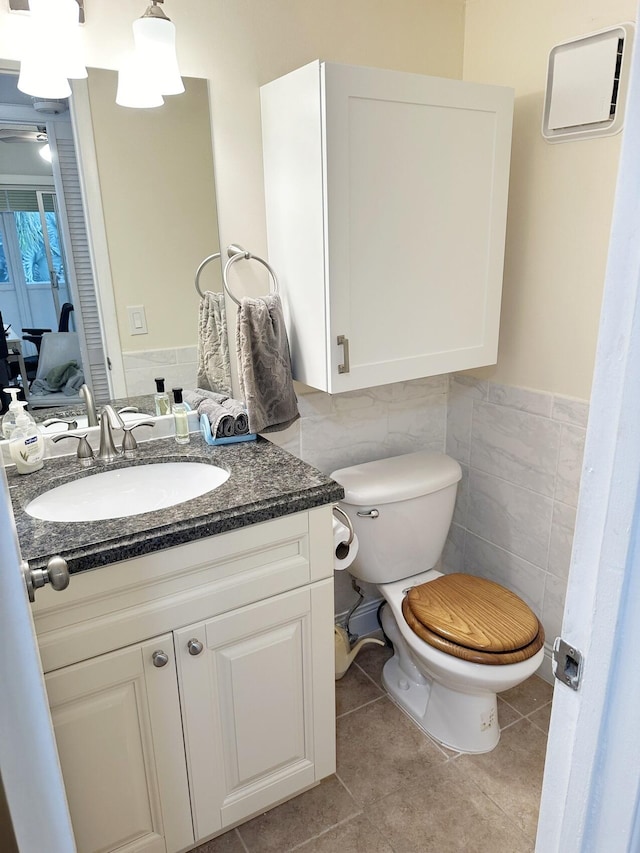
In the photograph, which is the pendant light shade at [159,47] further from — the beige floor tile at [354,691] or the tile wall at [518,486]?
the beige floor tile at [354,691]

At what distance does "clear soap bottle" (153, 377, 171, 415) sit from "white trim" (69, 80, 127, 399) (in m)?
0.09

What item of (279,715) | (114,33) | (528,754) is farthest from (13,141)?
(528,754)

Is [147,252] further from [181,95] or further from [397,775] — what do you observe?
[397,775]

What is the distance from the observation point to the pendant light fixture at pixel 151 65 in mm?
1343

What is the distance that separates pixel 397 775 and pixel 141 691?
2.77 feet

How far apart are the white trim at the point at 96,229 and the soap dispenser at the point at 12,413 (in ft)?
0.72

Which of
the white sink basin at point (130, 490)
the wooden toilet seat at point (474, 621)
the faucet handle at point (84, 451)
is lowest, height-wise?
the wooden toilet seat at point (474, 621)

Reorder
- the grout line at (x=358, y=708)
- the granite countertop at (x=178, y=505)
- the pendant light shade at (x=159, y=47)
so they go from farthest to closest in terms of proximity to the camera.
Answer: the grout line at (x=358, y=708) < the pendant light shade at (x=159, y=47) < the granite countertop at (x=178, y=505)

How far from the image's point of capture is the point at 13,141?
4.41 feet

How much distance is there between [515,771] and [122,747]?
3.60 ft

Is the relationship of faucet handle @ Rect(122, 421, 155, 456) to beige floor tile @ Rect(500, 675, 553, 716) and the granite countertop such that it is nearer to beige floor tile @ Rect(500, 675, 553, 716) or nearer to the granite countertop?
the granite countertop

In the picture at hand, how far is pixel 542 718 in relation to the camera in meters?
1.87

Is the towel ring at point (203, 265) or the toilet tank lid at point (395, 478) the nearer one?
the towel ring at point (203, 265)

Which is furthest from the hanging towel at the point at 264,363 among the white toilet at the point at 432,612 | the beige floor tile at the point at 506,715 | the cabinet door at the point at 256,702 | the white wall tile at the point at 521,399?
the beige floor tile at the point at 506,715
